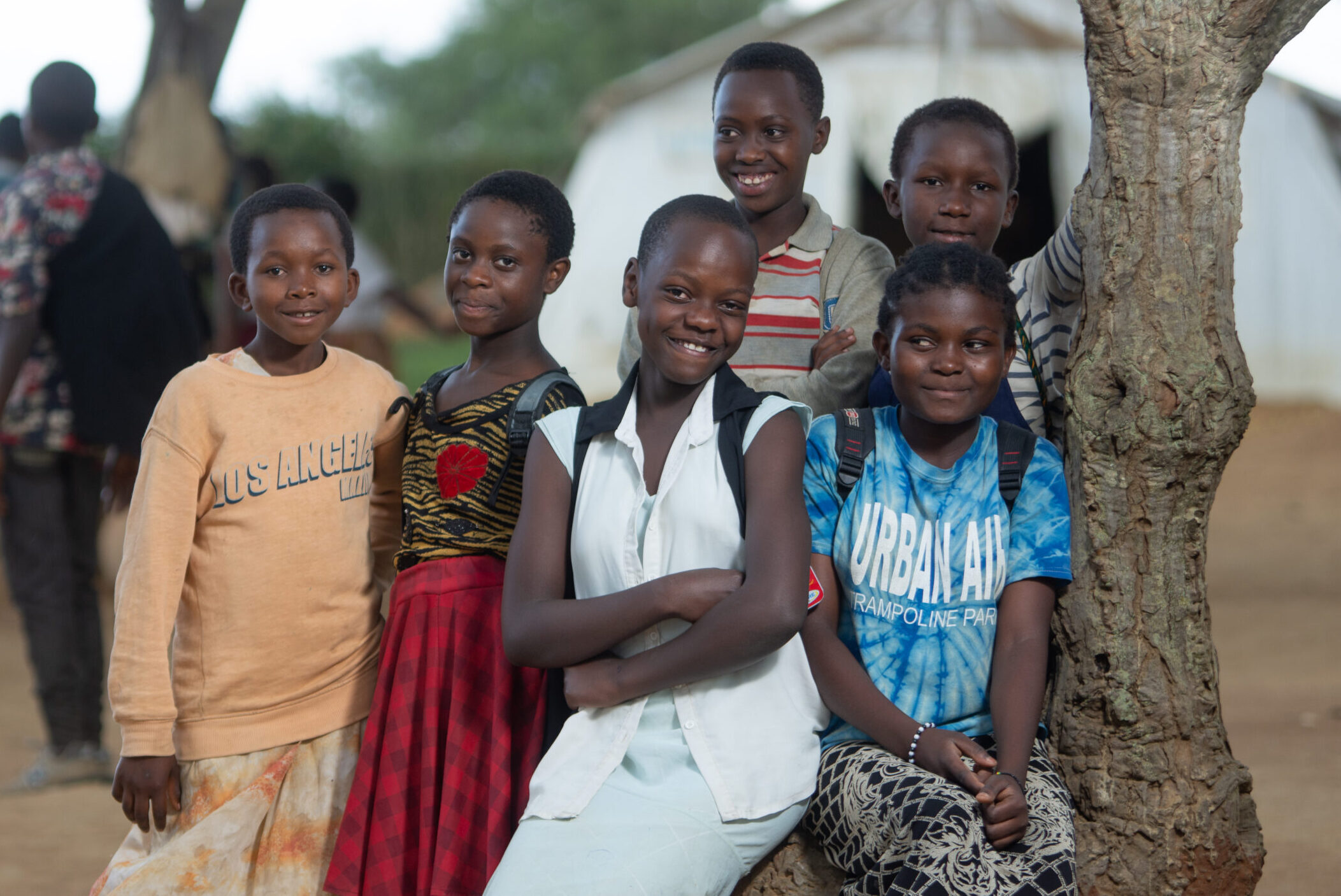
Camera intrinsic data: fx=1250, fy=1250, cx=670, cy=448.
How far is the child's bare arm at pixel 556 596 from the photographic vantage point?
1.92 meters

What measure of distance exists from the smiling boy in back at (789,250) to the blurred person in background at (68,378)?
2.37 meters

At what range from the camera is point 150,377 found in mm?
4293

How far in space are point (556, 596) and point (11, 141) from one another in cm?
530

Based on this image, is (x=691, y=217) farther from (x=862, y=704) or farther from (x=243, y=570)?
(x=243, y=570)

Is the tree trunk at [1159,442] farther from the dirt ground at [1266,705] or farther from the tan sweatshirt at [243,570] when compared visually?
the tan sweatshirt at [243,570]

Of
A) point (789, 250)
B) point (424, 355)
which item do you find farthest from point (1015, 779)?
point (424, 355)

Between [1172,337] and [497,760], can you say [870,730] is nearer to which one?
[497,760]

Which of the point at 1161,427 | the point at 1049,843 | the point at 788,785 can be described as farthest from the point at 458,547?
the point at 1161,427

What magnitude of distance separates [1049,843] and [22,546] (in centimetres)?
358

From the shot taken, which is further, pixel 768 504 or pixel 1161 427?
pixel 1161 427

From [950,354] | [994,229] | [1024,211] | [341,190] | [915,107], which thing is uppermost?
[915,107]

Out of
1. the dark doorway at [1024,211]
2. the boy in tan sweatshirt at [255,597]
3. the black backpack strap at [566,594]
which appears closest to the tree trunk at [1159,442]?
the black backpack strap at [566,594]

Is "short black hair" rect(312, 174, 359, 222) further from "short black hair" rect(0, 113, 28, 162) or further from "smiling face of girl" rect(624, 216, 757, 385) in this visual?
"smiling face of girl" rect(624, 216, 757, 385)

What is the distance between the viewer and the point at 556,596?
2.05 metres
